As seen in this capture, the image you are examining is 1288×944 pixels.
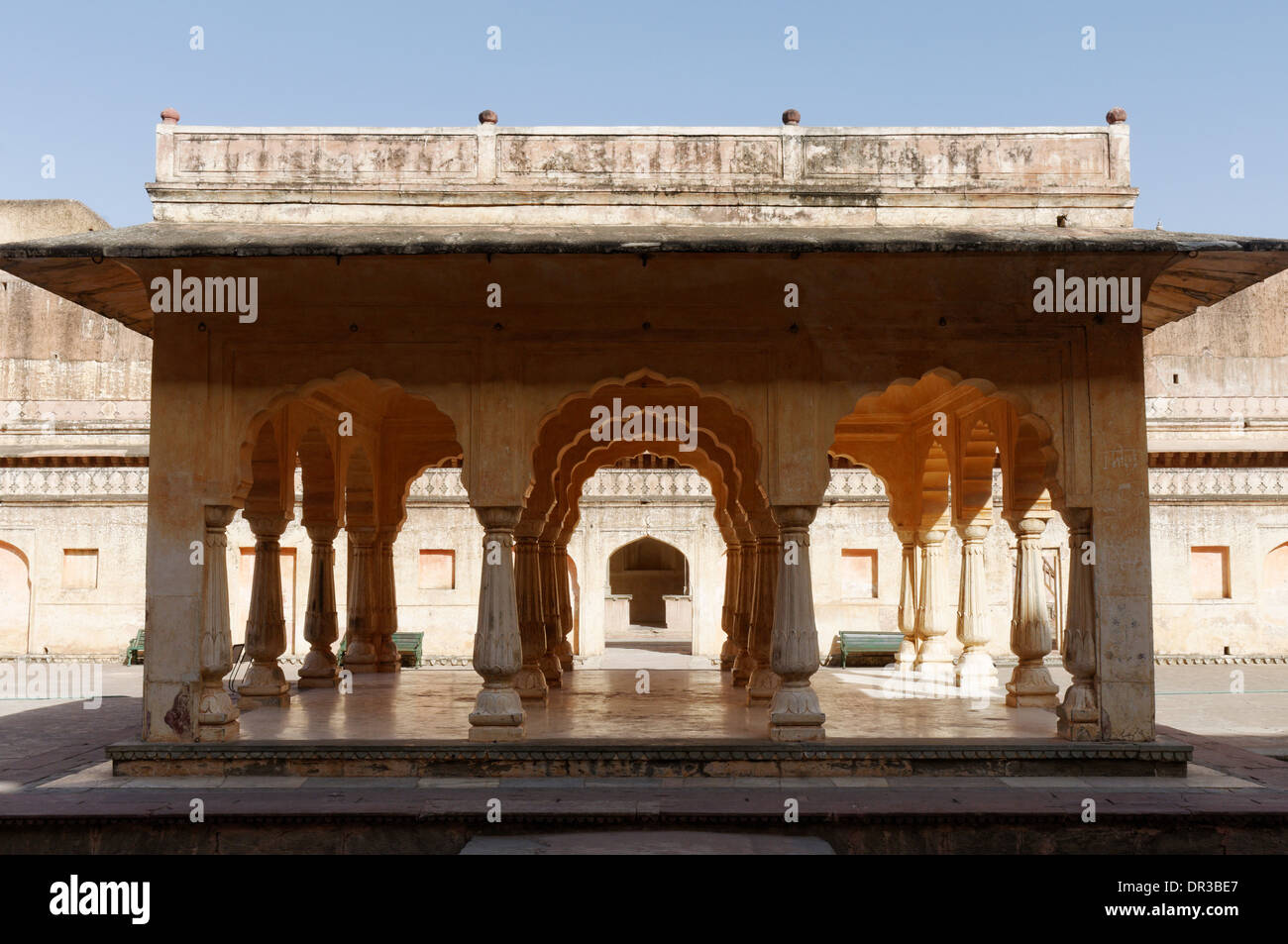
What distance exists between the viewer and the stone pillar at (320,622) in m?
12.6

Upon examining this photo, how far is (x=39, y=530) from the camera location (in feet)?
67.6

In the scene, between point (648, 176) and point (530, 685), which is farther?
point (530, 685)

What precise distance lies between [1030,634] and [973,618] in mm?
1643

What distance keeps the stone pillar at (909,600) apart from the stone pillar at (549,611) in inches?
154

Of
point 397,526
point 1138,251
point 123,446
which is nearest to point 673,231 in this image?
point 1138,251

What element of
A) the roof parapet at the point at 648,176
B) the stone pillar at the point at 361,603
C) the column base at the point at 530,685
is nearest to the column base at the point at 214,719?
the column base at the point at 530,685

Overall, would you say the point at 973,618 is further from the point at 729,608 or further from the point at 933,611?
the point at 729,608

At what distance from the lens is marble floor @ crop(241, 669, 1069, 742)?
28.4 ft

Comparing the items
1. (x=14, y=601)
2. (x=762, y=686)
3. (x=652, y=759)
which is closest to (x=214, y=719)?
(x=652, y=759)

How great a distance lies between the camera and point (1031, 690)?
10422mm

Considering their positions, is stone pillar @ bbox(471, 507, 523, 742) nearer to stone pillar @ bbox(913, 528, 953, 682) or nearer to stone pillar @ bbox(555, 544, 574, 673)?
stone pillar @ bbox(555, 544, 574, 673)

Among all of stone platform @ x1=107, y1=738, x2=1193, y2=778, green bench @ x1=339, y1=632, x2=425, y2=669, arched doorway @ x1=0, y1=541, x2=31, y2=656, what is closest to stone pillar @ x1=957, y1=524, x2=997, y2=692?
stone platform @ x1=107, y1=738, x2=1193, y2=778

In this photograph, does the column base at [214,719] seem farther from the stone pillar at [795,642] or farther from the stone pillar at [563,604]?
the stone pillar at [563,604]

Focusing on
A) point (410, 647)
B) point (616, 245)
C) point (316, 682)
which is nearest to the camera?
point (616, 245)
